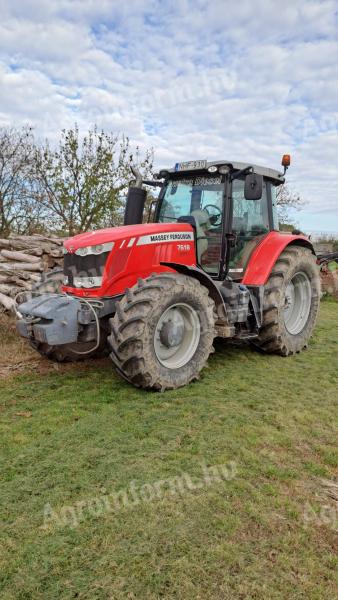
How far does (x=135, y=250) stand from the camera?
4.23m

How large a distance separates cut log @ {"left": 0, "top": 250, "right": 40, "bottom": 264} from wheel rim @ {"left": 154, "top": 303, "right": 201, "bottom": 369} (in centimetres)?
399

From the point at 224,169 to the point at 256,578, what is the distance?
12.9 feet

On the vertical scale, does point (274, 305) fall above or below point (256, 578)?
above

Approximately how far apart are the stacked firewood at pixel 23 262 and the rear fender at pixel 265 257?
138 inches

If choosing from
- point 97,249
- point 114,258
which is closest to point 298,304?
point 114,258

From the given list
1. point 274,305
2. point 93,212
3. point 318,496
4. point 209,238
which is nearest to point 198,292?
→ point 209,238

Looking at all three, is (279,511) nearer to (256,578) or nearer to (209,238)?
(256,578)

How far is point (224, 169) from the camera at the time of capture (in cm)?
485

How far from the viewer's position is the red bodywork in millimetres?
4133

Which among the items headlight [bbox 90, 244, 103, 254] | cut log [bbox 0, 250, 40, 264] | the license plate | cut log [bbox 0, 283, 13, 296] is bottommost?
cut log [bbox 0, 283, 13, 296]

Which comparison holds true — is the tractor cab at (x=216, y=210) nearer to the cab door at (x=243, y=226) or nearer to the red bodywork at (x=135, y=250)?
the cab door at (x=243, y=226)

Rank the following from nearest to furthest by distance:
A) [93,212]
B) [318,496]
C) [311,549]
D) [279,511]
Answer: [311,549] < [279,511] < [318,496] < [93,212]

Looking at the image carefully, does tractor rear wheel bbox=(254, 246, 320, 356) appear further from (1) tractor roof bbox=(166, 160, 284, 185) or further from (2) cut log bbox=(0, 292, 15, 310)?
(2) cut log bbox=(0, 292, 15, 310)

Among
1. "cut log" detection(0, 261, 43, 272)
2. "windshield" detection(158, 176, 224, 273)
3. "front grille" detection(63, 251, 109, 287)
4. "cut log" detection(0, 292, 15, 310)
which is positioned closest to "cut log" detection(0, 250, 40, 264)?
"cut log" detection(0, 261, 43, 272)
